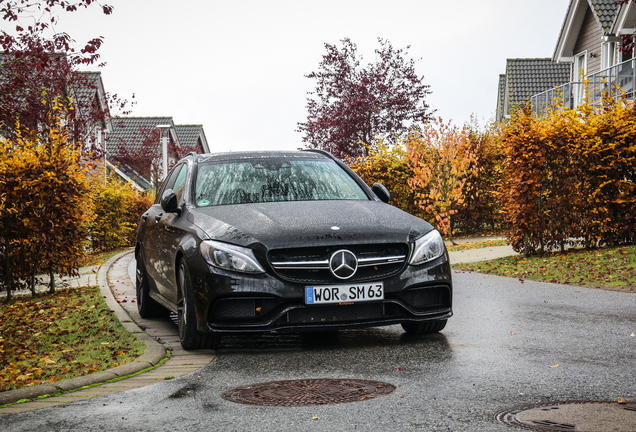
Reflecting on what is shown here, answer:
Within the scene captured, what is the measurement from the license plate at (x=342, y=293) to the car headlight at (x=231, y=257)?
0.43 metres

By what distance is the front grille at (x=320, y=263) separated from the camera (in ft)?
20.3

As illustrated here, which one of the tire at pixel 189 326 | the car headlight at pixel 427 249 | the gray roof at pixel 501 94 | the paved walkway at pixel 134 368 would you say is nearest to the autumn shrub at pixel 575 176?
the paved walkway at pixel 134 368

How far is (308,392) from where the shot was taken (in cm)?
498

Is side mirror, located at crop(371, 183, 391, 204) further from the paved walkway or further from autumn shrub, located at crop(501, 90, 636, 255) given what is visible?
autumn shrub, located at crop(501, 90, 636, 255)

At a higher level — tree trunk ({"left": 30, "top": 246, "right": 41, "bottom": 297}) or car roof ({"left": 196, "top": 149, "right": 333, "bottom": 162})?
car roof ({"left": 196, "top": 149, "right": 333, "bottom": 162})

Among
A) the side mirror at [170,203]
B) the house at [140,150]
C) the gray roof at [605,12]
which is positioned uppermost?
the gray roof at [605,12]

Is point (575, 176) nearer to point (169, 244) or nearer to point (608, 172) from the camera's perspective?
point (608, 172)

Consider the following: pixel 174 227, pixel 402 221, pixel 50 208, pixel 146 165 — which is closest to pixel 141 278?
pixel 174 227

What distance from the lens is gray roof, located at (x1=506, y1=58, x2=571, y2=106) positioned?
45.8 metres

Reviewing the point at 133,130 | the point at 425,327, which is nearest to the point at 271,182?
the point at 425,327

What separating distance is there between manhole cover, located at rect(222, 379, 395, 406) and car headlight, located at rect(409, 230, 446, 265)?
60.9 inches

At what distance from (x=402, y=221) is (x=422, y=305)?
73 cm

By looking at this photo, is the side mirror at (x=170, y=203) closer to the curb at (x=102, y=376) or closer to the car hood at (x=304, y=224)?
the car hood at (x=304, y=224)

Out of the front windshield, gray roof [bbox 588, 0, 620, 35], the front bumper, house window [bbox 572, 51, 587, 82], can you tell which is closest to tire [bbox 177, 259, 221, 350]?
the front bumper
